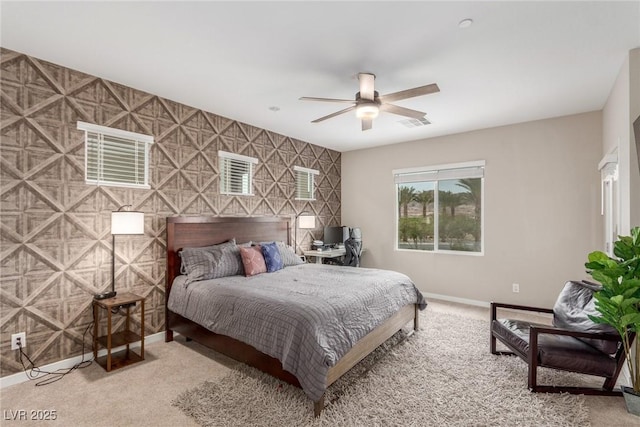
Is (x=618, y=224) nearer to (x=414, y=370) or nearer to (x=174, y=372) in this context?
(x=414, y=370)

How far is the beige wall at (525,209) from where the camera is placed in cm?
421

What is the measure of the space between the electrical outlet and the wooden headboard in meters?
1.24

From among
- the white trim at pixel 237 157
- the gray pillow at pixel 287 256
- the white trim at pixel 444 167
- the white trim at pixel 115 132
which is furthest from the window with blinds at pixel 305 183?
the white trim at pixel 115 132

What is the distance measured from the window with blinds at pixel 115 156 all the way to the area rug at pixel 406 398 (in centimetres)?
231

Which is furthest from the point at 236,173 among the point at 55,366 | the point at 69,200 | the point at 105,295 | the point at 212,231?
the point at 55,366

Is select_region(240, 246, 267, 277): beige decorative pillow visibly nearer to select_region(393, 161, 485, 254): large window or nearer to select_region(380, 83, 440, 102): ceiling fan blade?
select_region(380, 83, 440, 102): ceiling fan blade

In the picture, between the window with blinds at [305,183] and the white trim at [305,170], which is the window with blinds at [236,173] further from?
the window with blinds at [305,183]

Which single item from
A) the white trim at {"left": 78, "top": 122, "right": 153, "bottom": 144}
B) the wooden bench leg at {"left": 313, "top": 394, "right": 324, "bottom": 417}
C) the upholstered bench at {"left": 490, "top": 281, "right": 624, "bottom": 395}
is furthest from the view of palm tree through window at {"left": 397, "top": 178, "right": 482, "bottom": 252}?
the white trim at {"left": 78, "top": 122, "right": 153, "bottom": 144}

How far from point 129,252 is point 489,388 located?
3.75 m

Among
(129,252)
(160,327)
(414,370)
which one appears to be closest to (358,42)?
(414,370)

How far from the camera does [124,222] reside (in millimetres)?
3020

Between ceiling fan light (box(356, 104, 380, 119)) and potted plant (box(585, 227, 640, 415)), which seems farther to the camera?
ceiling fan light (box(356, 104, 380, 119))

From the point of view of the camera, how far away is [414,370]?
9.36 feet

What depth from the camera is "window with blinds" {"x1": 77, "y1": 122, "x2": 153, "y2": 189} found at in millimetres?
3156
